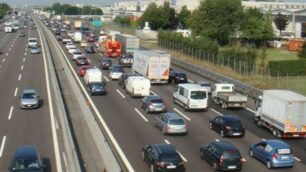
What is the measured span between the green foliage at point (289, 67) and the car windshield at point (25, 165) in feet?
153

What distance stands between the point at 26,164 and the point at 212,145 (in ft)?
32.3

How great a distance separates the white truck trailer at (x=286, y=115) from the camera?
108ft

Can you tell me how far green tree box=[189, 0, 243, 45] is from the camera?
10588cm

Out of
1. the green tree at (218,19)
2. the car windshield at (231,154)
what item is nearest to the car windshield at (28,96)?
the car windshield at (231,154)

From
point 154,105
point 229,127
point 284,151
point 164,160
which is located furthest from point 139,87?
point 164,160

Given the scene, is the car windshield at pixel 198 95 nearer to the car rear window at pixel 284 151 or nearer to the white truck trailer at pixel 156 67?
the white truck trailer at pixel 156 67

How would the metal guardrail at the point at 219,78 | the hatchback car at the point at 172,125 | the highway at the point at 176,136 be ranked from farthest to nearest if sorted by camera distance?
the metal guardrail at the point at 219,78 < the hatchback car at the point at 172,125 < the highway at the point at 176,136

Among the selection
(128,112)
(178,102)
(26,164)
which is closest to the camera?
(26,164)

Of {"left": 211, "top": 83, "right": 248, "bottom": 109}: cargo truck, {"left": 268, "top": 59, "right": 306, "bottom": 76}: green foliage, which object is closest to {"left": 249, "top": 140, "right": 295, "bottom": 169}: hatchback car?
{"left": 211, "top": 83, "right": 248, "bottom": 109}: cargo truck

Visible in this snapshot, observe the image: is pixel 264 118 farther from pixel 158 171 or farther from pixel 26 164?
pixel 26 164

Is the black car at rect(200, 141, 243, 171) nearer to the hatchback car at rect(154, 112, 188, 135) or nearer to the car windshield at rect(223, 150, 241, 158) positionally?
the car windshield at rect(223, 150, 241, 158)

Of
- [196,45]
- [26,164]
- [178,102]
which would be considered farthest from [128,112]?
[196,45]

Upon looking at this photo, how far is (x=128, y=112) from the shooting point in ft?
133

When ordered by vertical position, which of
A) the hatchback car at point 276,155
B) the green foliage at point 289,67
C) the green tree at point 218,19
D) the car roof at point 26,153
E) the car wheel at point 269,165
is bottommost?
the car wheel at point 269,165
